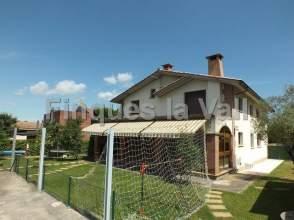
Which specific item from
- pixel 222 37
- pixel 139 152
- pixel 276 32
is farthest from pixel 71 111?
pixel 276 32

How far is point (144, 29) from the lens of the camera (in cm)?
2067

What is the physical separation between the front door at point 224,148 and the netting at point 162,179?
2273 millimetres

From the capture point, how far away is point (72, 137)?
92.1 feet

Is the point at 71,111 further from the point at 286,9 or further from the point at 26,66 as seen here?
Answer: the point at 286,9

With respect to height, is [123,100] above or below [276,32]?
below

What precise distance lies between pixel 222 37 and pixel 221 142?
906 cm

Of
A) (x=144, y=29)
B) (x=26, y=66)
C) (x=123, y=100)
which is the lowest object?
(x=123, y=100)

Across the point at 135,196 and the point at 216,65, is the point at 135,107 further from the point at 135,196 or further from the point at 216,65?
the point at 135,196

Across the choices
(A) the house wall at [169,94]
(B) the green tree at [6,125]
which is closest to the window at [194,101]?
(A) the house wall at [169,94]

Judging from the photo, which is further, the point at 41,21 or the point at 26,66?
the point at 26,66

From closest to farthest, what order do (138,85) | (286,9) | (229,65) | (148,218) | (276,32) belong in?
(148,218), (286,9), (276,32), (229,65), (138,85)

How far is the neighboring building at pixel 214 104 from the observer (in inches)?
750

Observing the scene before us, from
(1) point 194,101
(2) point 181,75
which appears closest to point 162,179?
(1) point 194,101

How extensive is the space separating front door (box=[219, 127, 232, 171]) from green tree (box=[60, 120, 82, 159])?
17.4 m
